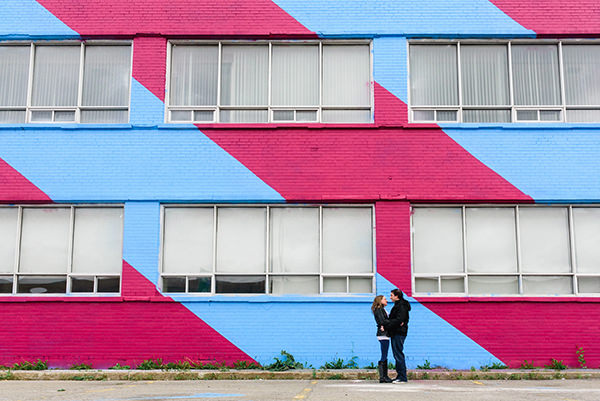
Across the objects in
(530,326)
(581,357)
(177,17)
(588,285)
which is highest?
(177,17)

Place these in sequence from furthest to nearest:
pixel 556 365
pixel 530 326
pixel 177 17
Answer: pixel 177 17
pixel 530 326
pixel 556 365

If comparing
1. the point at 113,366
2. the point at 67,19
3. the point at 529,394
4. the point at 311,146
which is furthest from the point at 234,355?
the point at 67,19

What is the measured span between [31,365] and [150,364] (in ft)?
7.61

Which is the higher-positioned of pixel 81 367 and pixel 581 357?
pixel 581 357

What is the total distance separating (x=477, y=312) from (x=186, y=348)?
578 centimetres

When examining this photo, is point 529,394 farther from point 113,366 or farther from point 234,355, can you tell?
point 113,366

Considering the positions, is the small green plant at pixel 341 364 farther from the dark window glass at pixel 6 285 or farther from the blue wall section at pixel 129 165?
the dark window glass at pixel 6 285

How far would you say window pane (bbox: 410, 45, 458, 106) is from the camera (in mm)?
14070

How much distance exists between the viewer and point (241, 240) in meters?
13.6

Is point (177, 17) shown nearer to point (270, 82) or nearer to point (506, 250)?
point (270, 82)

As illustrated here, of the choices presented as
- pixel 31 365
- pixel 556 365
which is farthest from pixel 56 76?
pixel 556 365

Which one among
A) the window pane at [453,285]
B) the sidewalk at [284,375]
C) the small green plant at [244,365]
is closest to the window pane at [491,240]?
the window pane at [453,285]

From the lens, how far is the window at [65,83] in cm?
1409

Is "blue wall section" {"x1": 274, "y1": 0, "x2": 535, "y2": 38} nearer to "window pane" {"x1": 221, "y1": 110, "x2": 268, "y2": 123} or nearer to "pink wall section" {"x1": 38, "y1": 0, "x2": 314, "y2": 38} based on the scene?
"pink wall section" {"x1": 38, "y1": 0, "x2": 314, "y2": 38}
